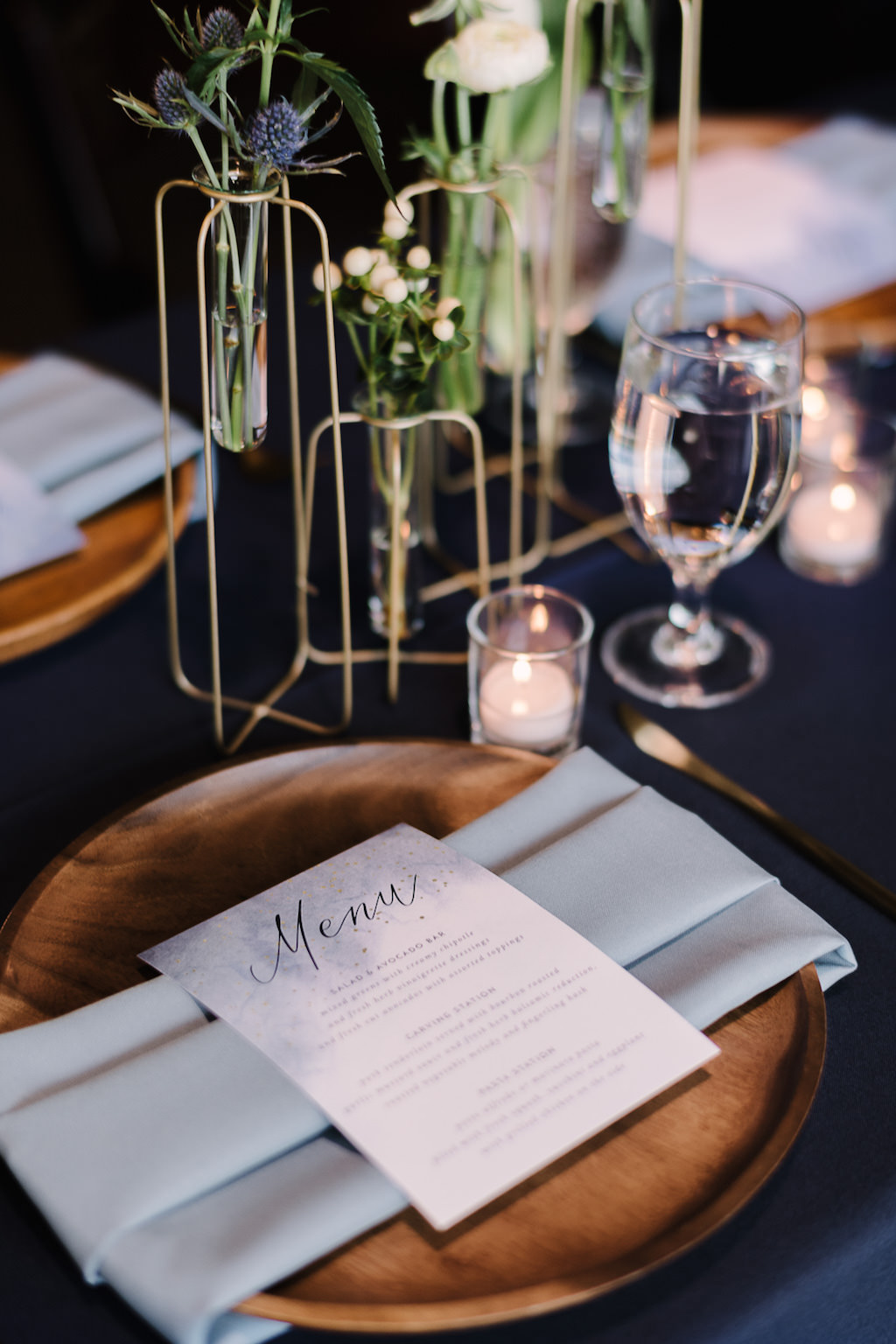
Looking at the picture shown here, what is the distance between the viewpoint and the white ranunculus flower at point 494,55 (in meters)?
0.69

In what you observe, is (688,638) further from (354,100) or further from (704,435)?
(354,100)

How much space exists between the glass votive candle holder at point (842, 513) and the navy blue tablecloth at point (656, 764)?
0.06 ft

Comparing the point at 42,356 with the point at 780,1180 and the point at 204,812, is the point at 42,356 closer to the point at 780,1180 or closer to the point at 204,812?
the point at 204,812

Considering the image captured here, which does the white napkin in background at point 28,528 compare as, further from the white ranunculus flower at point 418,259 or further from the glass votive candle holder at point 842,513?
the glass votive candle holder at point 842,513

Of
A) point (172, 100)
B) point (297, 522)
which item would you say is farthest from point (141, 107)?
point (297, 522)

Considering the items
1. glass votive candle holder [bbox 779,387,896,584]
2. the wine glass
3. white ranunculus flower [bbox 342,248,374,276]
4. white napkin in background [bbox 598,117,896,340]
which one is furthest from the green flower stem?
white napkin in background [bbox 598,117,896,340]

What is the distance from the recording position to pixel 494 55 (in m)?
0.69

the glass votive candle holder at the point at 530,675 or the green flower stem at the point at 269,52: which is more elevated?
the green flower stem at the point at 269,52

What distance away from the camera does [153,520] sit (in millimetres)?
927

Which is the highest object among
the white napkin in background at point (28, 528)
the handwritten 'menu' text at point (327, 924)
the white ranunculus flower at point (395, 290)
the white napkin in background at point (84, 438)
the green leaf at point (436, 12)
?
the green leaf at point (436, 12)

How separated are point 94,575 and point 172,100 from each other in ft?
1.24

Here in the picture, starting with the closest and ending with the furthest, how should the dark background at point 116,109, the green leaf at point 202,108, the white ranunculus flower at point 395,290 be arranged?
the green leaf at point 202,108, the white ranunculus flower at point 395,290, the dark background at point 116,109

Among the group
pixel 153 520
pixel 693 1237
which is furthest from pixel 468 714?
pixel 693 1237

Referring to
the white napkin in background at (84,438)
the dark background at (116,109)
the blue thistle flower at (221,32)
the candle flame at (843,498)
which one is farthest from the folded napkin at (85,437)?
the candle flame at (843,498)
